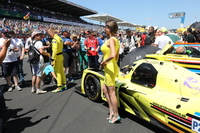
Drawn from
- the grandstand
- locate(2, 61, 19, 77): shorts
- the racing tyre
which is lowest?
the racing tyre

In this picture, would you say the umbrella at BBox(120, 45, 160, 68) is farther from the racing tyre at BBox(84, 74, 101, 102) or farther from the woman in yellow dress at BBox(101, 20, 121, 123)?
the woman in yellow dress at BBox(101, 20, 121, 123)

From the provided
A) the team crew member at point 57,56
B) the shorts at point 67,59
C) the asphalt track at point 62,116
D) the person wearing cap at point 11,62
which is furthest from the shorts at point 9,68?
the shorts at point 67,59

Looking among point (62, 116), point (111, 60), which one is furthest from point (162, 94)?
point (62, 116)

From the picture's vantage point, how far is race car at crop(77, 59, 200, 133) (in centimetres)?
206

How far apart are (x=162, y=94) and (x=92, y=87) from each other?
5.58ft

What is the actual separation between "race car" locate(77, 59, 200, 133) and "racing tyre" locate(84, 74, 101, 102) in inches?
21.5

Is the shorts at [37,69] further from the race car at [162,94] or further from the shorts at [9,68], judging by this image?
the race car at [162,94]

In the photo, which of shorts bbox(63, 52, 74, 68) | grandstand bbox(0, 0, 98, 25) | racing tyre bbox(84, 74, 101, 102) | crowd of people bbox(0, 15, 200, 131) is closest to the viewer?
crowd of people bbox(0, 15, 200, 131)

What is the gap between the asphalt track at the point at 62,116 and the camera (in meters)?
2.65

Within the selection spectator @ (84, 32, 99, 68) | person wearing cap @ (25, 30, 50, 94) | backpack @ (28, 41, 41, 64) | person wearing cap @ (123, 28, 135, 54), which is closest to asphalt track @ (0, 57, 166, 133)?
person wearing cap @ (25, 30, 50, 94)

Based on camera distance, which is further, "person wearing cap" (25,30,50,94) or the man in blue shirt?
the man in blue shirt

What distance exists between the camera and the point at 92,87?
3689 millimetres

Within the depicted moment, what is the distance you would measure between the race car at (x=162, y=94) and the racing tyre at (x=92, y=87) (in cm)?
54

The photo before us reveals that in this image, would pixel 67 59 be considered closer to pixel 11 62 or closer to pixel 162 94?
pixel 11 62
